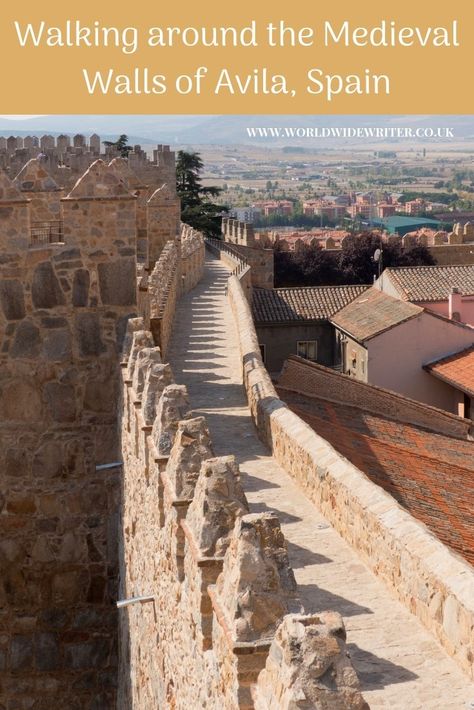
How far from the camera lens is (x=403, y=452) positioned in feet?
39.6

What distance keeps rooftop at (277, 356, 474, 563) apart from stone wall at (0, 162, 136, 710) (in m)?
2.14

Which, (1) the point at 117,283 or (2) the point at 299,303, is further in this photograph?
(2) the point at 299,303

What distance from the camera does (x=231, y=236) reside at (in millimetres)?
50000

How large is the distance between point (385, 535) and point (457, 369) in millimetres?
25182

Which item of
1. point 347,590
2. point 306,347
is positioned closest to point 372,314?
point 306,347

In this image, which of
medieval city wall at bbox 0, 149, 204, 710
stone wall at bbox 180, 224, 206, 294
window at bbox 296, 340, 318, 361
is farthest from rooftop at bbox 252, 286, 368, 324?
medieval city wall at bbox 0, 149, 204, 710

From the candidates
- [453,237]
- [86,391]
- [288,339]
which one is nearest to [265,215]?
[453,237]

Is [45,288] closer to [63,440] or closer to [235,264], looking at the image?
[63,440]

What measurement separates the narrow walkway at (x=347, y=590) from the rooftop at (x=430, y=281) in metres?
25.5

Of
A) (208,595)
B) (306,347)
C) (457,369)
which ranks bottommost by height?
(306,347)

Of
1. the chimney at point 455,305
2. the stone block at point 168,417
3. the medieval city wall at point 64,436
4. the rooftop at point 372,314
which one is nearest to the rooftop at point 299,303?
the rooftop at point 372,314

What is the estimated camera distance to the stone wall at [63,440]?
10.2 metres

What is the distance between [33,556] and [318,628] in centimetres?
778

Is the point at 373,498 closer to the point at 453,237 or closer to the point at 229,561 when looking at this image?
the point at 229,561
